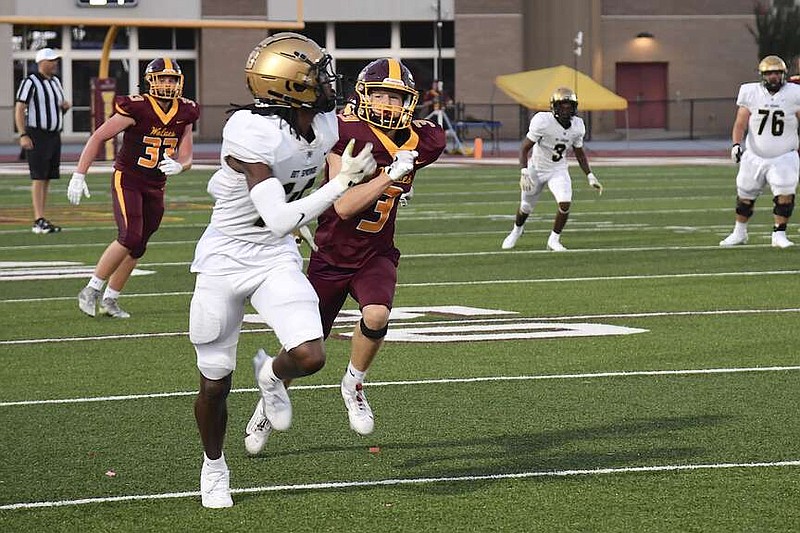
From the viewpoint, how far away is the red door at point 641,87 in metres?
48.0

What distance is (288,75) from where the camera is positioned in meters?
5.55

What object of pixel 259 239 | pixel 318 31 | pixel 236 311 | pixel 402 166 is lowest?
pixel 236 311

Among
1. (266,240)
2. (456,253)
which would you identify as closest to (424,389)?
(266,240)

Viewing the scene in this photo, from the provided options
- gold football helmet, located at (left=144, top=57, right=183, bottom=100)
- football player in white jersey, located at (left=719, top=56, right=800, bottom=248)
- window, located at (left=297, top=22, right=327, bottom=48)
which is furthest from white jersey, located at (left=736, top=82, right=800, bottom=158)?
window, located at (left=297, top=22, right=327, bottom=48)

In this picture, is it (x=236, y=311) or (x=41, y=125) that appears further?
(x=41, y=125)

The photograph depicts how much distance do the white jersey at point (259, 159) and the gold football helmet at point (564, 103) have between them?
31.1 ft

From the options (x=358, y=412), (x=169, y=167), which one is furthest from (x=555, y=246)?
(x=358, y=412)

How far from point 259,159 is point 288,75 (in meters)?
0.33

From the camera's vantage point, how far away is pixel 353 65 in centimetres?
4778

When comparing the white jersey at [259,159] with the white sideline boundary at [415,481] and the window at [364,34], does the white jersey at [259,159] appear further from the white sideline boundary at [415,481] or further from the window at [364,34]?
the window at [364,34]

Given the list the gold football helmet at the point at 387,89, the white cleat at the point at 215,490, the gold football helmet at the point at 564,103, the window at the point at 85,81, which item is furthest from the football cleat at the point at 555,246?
the window at the point at 85,81

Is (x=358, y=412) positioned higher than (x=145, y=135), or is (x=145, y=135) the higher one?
(x=145, y=135)

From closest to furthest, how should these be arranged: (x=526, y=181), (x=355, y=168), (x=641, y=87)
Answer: (x=355, y=168)
(x=526, y=181)
(x=641, y=87)

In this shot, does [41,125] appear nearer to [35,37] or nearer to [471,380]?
[471,380]
